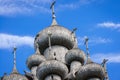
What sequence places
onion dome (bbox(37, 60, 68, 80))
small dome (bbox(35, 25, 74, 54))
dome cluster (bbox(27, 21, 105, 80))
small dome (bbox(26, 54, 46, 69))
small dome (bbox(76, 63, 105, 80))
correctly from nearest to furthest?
1. small dome (bbox(76, 63, 105, 80))
2. dome cluster (bbox(27, 21, 105, 80))
3. onion dome (bbox(37, 60, 68, 80))
4. small dome (bbox(26, 54, 46, 69))
5. small dome (bbox(35, 25, 74, 54))

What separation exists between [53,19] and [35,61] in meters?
4.97

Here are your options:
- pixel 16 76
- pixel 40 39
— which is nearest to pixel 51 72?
pixel 16 76

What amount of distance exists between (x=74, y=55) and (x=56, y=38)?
3.06 m

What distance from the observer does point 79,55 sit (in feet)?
107

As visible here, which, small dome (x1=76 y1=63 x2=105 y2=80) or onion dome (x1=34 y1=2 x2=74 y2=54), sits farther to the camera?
onion dome (x1=34 y1=2 x2=74 y2=54)

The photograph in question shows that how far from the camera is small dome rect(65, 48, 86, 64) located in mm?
32531

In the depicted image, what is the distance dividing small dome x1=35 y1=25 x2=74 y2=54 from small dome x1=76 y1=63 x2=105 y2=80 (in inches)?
261

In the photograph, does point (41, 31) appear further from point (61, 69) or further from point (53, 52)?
point (61, 69)

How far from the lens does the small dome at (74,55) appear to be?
1281 inches

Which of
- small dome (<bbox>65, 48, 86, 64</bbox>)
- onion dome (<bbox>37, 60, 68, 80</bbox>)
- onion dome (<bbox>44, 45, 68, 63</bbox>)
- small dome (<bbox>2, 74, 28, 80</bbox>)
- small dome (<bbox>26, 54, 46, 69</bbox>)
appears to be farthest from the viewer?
onion dome (<bbox>44, 45, 68, 63</bbox>)

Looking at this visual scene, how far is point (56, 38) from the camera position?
114 feet

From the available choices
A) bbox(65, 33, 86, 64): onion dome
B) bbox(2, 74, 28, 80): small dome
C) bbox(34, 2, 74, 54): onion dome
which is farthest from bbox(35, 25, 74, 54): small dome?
bbox(2, 74, 28, 80): small dome

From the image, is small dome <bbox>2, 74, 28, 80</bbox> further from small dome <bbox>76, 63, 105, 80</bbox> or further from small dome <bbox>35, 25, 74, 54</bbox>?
small dome <bbox>35, 25, 74, 54</bbox>

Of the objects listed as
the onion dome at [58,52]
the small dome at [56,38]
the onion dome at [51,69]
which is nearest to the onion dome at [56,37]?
the small dome at [56,38]
